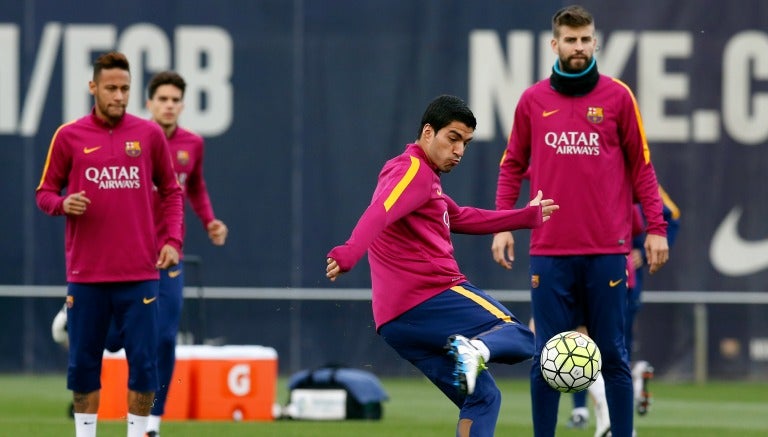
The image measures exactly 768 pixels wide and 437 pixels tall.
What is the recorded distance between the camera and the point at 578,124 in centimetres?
794

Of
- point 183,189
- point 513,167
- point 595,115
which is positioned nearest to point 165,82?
Answer: point 183,189

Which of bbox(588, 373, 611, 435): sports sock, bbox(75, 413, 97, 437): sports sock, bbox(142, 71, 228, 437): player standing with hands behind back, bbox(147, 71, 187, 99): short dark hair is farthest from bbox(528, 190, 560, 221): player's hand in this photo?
bbox(147, 71, 187, 99): short dark hair

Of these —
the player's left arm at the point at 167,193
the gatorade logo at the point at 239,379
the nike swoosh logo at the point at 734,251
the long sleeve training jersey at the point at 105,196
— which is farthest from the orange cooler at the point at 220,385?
the nike swoosh logo at the point at 734,251

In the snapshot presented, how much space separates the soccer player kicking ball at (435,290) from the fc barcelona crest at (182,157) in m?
3.54

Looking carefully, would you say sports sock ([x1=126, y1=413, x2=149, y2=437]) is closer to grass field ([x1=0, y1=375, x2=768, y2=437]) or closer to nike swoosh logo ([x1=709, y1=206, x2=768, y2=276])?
grass field ([x1=0, y1=375, x2=768, y2=437])

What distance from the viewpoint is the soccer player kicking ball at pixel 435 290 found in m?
6.76

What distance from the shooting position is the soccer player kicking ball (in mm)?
6758

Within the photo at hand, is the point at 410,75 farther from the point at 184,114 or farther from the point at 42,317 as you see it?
the point at 42,317

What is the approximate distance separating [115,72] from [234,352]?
376 cm

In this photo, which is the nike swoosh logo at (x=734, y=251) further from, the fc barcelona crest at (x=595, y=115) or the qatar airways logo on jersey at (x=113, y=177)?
the qatar airways logo on jersey at (x=113, y=177)

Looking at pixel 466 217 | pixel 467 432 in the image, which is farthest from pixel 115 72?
pixel 467 432

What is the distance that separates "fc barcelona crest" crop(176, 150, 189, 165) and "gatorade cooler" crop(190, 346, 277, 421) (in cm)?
181

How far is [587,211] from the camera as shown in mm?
7891

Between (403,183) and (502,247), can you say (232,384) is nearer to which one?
(502,247)
